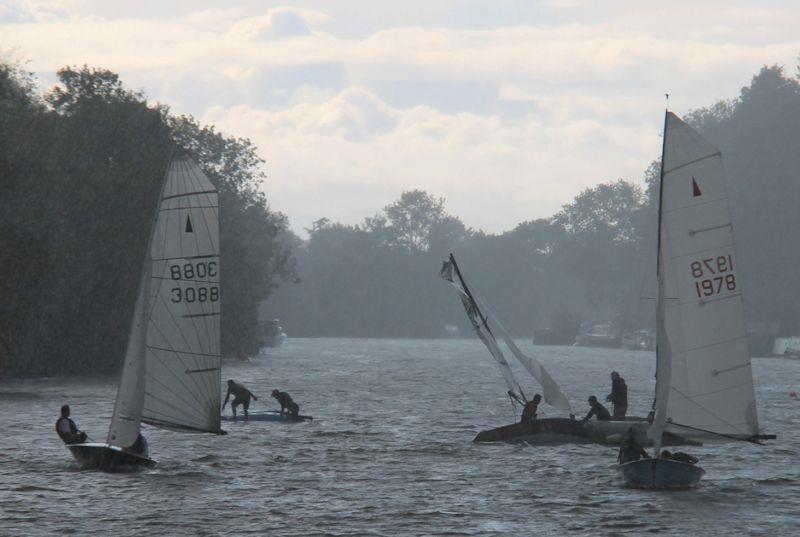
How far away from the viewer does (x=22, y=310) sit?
62562 millimetres

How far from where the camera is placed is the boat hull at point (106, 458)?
3681cm

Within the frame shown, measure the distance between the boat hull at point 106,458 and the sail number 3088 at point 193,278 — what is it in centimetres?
472

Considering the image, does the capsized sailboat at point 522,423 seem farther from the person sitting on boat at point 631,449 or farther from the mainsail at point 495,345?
the person sitting on boat at point 631,449

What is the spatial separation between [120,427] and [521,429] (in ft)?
50.6

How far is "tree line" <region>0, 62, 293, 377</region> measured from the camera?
63125 millimetres

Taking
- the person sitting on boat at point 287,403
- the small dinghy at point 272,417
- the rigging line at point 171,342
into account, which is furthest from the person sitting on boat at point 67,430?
the person sitting on boat at point 287,403

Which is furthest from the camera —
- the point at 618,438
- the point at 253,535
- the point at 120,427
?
the point at 618,438

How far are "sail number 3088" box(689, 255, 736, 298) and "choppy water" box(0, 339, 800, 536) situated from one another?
558cm

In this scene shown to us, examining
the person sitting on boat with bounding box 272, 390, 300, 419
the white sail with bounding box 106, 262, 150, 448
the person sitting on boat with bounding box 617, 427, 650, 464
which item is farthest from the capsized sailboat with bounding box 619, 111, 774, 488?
the person sitting on boat with bounding box 272, 390, 300, 419

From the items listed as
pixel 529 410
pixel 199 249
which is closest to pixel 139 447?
pixel 199 249

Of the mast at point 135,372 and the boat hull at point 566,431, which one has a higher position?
the mast at point 135,372

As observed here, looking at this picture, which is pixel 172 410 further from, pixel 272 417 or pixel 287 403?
pixel 272 417

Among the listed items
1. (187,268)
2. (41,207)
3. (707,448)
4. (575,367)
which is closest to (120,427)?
(187,268)

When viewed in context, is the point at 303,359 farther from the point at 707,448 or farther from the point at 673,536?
the point at 673,536
